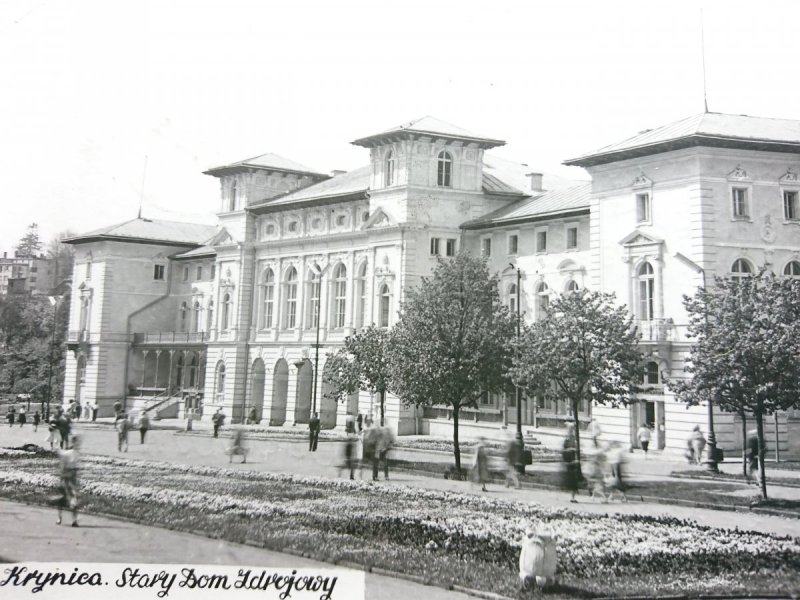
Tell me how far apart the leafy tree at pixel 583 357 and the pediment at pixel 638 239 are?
5.65 metres

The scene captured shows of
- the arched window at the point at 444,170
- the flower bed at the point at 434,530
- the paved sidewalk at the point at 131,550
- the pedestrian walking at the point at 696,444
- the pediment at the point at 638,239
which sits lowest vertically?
the paved sidewalk at the point at 131,550

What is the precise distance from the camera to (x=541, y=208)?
44062 mm

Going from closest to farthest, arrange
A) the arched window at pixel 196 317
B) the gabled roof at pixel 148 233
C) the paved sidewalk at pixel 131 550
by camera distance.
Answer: the paved sidewalk at pixel 131 550
the gabled roof at pixel 148 233
the arched window at pixel 196 317

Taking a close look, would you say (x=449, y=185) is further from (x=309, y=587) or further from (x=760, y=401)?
(x=309, y=587)

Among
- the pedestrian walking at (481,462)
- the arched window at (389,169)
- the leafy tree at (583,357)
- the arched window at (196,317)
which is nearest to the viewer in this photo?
the pedestrian walking at (481,462)

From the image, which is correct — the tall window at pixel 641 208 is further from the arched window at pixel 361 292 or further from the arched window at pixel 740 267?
the arched window at pixel 361 292

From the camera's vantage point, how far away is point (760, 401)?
22.4 m

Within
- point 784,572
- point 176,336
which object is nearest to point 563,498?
point 784,572

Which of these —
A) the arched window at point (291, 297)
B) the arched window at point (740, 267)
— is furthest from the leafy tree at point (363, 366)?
the arched window at point (740, 267)

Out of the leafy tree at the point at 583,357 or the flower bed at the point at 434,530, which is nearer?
the flower bed at the point at 434,530

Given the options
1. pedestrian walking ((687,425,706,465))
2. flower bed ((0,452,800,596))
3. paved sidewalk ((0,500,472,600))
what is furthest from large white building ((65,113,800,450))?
paved sidewalk ((0,500,472,600))

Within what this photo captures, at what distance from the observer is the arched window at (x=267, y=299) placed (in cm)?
5892

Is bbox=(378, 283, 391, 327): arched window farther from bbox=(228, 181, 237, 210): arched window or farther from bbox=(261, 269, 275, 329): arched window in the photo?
bbox=(228, 181, 237, 210): arched window

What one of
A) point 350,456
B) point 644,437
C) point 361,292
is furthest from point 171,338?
point 644,437
